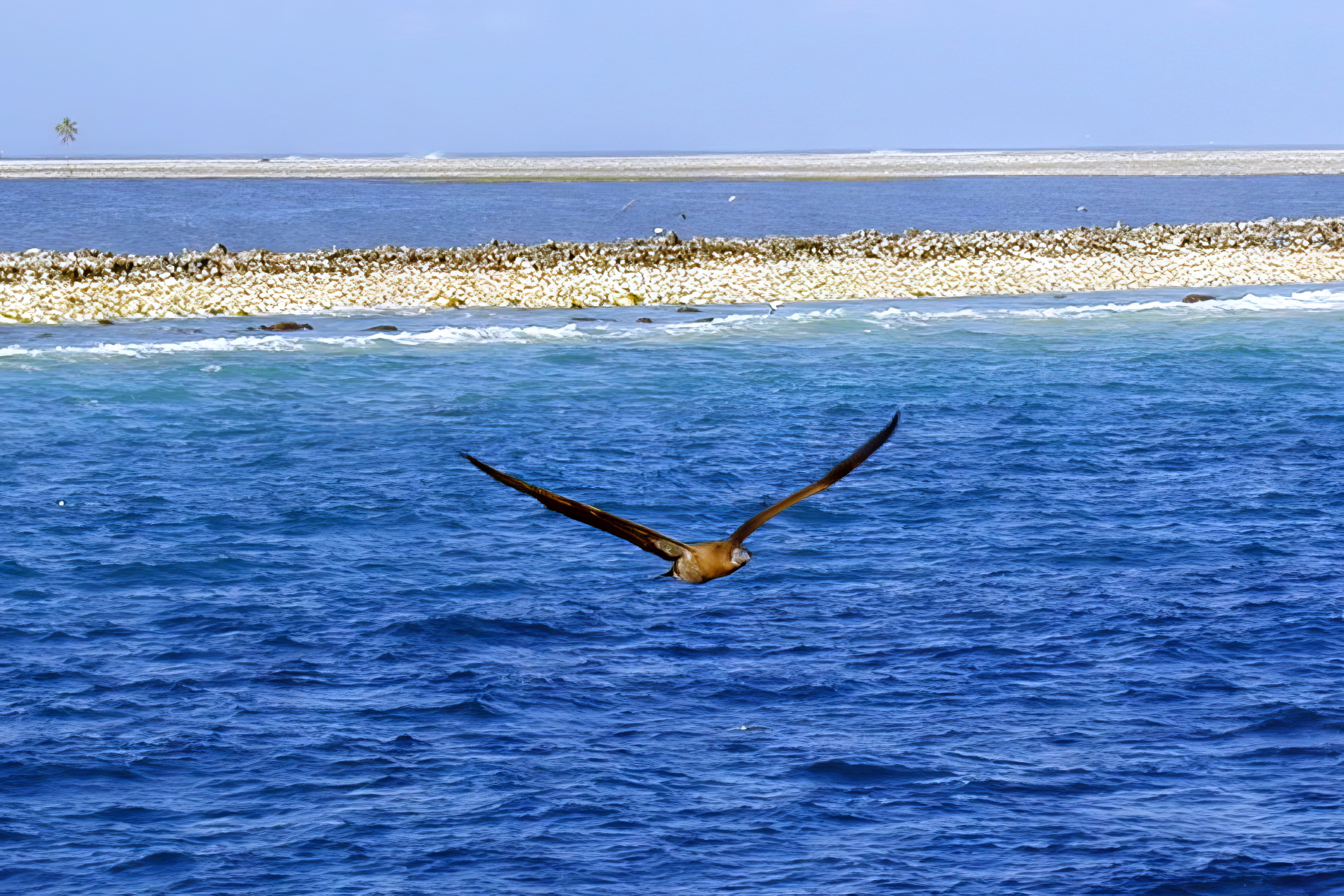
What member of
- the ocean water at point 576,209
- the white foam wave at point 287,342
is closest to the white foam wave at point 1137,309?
the white foam wave at point 287,342

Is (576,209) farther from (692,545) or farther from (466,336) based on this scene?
(692,545)

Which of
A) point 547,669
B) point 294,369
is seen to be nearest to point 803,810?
point 547,669

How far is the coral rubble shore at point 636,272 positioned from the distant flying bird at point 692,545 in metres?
39.7

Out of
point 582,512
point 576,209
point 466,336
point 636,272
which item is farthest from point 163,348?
point 576,209

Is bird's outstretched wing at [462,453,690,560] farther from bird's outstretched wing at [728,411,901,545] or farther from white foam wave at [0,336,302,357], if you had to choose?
white foam wave at [0,336,302,357]

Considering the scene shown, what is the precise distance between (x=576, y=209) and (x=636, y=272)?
55.0 meters

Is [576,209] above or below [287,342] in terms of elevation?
above

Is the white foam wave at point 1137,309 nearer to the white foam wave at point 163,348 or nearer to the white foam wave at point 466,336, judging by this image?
the white foam wave at point 466,336

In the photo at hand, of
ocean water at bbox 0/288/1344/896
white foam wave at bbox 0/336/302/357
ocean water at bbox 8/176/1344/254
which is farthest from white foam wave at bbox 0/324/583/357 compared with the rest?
ocean water at bbox 8/176/1344/254

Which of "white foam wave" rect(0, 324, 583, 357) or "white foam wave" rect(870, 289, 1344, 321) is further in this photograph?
"white foam wave" rect(870, 289, 1344, 321)

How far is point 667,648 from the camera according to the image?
693 inches

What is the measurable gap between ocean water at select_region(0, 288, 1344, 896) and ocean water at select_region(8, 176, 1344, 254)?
135ft

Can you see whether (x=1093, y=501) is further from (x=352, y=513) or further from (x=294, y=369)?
(x=294, y=369)

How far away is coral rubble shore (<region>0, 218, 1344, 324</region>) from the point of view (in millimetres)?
46969
